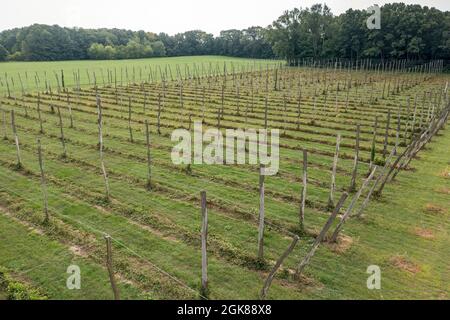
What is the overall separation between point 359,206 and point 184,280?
668 cm

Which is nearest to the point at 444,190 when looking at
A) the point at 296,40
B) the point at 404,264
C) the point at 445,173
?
the point at 445,173

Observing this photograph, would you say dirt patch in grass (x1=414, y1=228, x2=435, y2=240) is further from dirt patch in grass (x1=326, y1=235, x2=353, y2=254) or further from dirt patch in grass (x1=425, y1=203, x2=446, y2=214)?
dirt patch in grass (x1=326, y1=235, x2=353, y2=254)

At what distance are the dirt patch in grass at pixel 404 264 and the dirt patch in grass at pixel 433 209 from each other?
351 cm

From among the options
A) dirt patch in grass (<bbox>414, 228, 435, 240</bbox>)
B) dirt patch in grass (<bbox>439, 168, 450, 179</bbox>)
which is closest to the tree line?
dirt patch in grass (<bbox>439, 168, 450, 179</bbox>)

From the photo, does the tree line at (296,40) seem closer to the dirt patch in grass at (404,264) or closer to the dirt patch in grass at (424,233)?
the dirt patch in grass at (424,233)

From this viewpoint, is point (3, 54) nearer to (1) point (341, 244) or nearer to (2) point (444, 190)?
(2) point (444, 190)

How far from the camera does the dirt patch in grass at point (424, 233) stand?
426 inches

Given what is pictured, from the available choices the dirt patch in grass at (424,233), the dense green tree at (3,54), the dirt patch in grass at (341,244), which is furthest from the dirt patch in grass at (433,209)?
the dense green tree at (3,54)

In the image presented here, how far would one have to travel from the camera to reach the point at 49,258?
379 inches

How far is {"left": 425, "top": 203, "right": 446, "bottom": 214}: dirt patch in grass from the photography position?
12423mm

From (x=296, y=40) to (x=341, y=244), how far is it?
7030 centimetres

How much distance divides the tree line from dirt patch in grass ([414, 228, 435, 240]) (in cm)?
5450

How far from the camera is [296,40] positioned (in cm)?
7512
